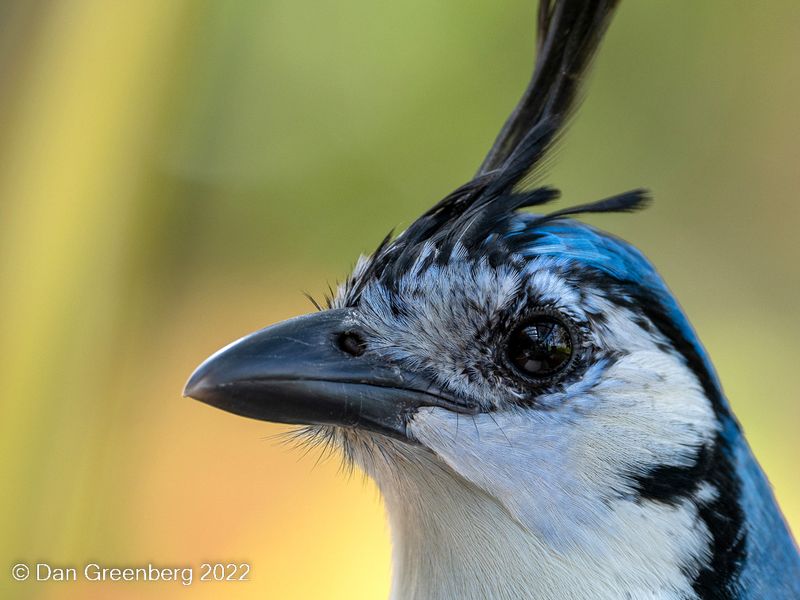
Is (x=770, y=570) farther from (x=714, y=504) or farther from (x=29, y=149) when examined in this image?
(x=29, y=149)

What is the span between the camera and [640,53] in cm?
615

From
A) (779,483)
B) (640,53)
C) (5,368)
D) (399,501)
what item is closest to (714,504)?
(399,501)

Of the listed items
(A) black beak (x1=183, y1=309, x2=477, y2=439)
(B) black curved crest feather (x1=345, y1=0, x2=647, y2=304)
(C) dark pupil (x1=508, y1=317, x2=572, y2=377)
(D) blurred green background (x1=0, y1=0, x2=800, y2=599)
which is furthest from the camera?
(D) blurred green background (x1=0, y1=0, x2=800, y2=599)

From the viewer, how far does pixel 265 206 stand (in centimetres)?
597

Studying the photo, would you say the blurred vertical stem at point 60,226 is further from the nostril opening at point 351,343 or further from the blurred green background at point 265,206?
the nostril opening at point 351,343

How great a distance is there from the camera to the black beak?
1.89 m

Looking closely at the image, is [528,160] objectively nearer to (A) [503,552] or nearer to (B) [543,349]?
(B) [543,349]

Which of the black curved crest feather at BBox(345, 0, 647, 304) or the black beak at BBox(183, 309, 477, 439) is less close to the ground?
the black curved crest feather at BBox(345, 0, 647, 304)

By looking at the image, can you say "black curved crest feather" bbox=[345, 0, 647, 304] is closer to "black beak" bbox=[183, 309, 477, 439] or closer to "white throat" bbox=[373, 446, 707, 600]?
"black beak" bbox=[183, 309, 477, 439]

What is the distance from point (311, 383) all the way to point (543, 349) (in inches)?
20.7

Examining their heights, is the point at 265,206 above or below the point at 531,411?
above

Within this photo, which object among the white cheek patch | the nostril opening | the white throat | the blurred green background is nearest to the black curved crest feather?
the nostril opening

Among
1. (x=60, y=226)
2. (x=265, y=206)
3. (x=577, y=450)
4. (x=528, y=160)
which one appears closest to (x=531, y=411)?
(x=577, y=450)

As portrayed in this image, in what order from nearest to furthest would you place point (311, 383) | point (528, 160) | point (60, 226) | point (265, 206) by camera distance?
1. point (311, 383)
2. point (528, 160)
3. point (60, 226)
4. point (265, 206)
